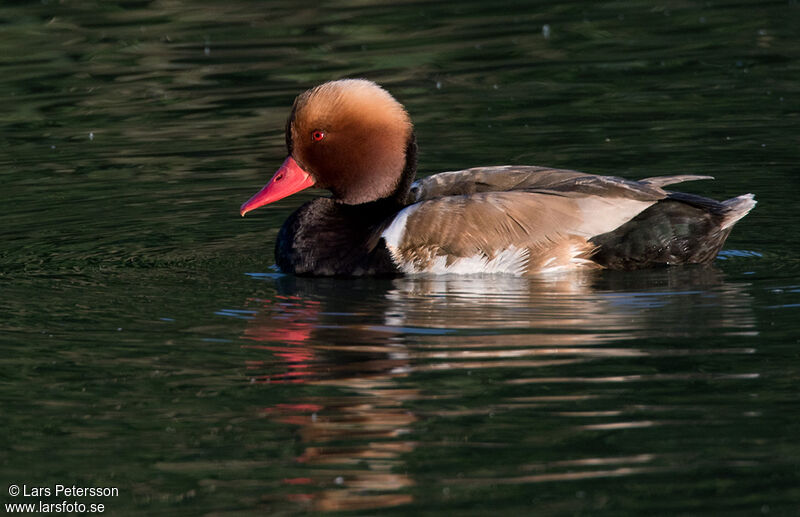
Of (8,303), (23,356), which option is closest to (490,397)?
(23,356)

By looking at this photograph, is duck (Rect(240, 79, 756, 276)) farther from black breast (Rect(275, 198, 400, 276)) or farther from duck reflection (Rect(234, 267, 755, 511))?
duck reflection (Rect(234, 267, 755, 511))

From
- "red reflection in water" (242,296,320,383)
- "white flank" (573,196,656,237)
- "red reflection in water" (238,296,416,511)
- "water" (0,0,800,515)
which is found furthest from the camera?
"white flank" (573,196,656,237)

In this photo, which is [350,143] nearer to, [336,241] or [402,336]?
[336,241]

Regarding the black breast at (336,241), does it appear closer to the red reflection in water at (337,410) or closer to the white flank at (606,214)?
the red reflection in water at (337,410)

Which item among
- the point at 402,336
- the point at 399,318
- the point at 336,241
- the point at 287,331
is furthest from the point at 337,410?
the point at 336,241

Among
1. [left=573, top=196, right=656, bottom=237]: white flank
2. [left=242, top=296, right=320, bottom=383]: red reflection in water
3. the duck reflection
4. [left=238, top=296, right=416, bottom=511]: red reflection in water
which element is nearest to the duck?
[left=573, top=196, right=656, bottom=237]: white flank

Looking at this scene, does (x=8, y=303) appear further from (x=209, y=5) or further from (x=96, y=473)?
(x=209, y=5)

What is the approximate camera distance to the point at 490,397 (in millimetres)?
5727

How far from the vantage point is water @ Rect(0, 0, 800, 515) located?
5031 millimetres

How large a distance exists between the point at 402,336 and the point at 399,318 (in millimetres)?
370

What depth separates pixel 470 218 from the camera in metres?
7.77

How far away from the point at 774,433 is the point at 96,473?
2.42 meters

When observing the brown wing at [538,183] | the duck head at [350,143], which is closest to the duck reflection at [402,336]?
the brown wing at [538,183]

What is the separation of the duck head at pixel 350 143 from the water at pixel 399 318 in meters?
0.62
